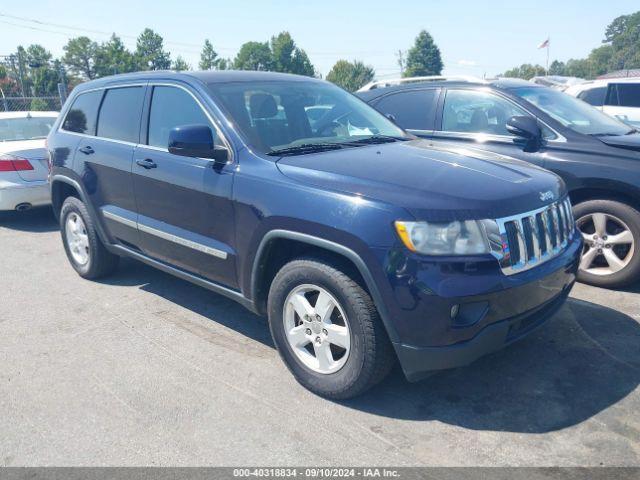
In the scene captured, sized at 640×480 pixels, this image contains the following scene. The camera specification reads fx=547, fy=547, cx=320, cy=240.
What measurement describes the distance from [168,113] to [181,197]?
0.73m

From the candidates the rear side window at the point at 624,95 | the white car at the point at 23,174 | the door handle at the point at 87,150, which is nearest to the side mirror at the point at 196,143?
the door handle at the point at 87,150

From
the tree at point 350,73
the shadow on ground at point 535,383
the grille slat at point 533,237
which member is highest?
the tree at point 350,73

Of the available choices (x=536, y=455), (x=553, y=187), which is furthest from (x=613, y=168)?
(x=536, y=455)

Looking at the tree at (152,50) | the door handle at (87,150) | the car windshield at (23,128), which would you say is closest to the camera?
the door handle at (87,150)

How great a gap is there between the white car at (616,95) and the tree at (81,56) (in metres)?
88.9

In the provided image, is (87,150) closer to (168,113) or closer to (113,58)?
(168,113)

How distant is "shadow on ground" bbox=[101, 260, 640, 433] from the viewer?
292 cm

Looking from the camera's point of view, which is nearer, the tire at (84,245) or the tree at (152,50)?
the tire at (84,245)

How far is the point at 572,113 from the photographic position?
17.4 feet

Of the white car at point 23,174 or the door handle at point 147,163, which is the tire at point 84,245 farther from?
the white car at point 23,174

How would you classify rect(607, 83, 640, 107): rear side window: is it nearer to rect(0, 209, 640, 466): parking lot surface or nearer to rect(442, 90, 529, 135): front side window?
rect(442, 90, 529, 135): front side window

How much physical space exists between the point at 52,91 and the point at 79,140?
2396 inches

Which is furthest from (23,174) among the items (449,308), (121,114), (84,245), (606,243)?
(606,243)

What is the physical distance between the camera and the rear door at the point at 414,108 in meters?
5.71
